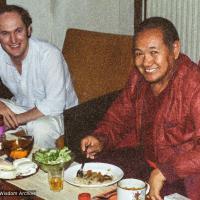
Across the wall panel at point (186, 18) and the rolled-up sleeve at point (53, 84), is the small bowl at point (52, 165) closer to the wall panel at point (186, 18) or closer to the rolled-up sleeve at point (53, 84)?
the rolled-up sleeve at point (53, 84)

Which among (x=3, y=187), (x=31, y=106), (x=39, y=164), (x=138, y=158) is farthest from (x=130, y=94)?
(x=31, y=106)

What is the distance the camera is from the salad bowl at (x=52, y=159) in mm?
2098

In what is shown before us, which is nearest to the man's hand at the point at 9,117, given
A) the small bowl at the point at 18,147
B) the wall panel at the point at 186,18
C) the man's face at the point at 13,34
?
the man's face at the point at 13,34

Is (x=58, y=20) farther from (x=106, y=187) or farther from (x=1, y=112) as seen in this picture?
(x=106, y=187)

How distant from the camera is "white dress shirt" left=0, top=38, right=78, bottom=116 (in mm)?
3404

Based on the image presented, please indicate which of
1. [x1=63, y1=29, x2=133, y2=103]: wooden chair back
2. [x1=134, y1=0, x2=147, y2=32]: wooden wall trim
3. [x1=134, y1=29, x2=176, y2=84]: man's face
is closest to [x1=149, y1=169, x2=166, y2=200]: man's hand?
[x1=134, y1=29, x2=176, y2=84]: man's face

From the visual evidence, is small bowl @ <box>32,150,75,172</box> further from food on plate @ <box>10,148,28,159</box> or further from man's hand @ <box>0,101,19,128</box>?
man's hand @ <box>0,101,19,128</box>

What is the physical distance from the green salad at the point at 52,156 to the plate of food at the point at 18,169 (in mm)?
61

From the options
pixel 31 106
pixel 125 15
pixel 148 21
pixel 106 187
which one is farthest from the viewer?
pixel 125 15

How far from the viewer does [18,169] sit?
2.22 metres

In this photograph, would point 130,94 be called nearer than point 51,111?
Yes

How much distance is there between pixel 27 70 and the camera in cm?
352

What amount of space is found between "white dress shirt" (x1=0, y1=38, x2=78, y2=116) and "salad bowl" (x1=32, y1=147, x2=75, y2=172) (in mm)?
1184

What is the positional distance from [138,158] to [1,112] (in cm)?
114
